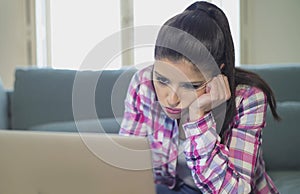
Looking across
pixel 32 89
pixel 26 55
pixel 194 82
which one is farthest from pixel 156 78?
pixel 26 55

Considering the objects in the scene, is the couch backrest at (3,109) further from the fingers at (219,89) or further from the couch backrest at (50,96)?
the fingers at (219,89)

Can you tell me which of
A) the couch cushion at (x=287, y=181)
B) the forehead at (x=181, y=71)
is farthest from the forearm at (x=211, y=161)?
the couch cushion at (x=287, y=181)

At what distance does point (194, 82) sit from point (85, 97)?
1.21ft

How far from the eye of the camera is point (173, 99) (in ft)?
3.43

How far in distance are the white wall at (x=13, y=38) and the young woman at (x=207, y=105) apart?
2.50 meters

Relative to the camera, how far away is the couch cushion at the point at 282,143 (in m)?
1.97

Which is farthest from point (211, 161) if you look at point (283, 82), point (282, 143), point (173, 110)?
point (283, 82)

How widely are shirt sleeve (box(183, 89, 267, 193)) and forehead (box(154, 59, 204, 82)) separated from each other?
0.39 ft

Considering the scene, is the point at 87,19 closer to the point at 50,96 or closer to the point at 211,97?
the point at 50,96

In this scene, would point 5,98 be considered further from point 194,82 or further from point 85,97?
point 194,82

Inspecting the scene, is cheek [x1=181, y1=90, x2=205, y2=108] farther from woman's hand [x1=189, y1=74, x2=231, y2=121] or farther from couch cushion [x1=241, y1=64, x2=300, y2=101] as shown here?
couch cushion [x1=241, y1=64, x2=300, y2=101]

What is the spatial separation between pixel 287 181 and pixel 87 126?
85cm

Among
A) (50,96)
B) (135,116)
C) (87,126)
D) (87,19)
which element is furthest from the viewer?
(87,19)

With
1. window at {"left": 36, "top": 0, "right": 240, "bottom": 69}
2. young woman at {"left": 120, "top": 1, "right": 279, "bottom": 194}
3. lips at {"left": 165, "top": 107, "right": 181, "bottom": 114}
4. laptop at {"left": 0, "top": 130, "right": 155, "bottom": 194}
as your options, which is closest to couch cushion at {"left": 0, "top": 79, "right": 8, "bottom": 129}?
young woman at {"left": 120, "top": 1, "right": 279, "bottom": 194}
